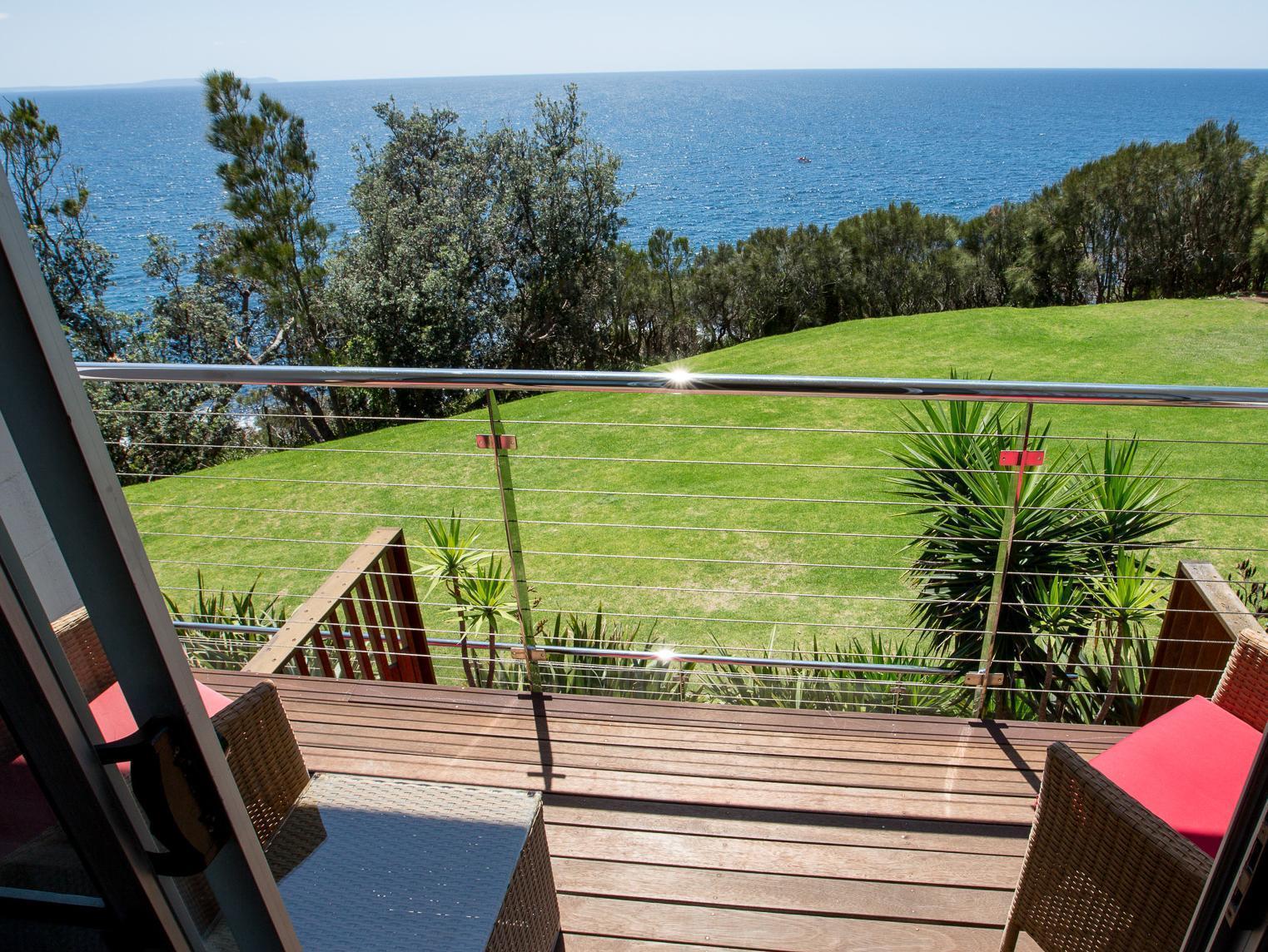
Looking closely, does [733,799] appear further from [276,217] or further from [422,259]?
[276,217]

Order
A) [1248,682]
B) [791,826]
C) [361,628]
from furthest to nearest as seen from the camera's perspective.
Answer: [361,628] → [791,826] → [1248,682]

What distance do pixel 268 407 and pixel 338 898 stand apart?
15.6m

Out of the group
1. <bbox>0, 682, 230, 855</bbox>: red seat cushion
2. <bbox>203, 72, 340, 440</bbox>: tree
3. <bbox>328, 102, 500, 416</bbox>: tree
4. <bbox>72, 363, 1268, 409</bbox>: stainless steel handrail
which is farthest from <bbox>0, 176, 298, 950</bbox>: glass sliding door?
<bbox>203, 72, 340, 440</bbox>: tree

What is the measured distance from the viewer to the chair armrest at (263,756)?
160 cm

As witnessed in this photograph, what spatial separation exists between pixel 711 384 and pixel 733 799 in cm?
111

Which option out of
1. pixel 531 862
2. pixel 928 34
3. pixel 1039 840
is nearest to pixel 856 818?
pixel 1039 840

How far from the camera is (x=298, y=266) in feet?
52.9

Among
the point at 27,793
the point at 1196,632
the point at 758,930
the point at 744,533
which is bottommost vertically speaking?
the point at 744,533

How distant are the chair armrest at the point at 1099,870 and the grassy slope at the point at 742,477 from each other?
317cm

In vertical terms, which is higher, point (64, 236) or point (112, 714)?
point (64, 236)

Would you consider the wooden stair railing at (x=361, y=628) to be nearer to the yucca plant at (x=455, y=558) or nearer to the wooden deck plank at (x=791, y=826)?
the yucca plant at (x=455, y=558)

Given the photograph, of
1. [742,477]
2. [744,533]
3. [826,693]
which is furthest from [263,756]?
[742,477]

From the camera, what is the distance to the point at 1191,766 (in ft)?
5.50

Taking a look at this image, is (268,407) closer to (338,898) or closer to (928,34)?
(338,898)
